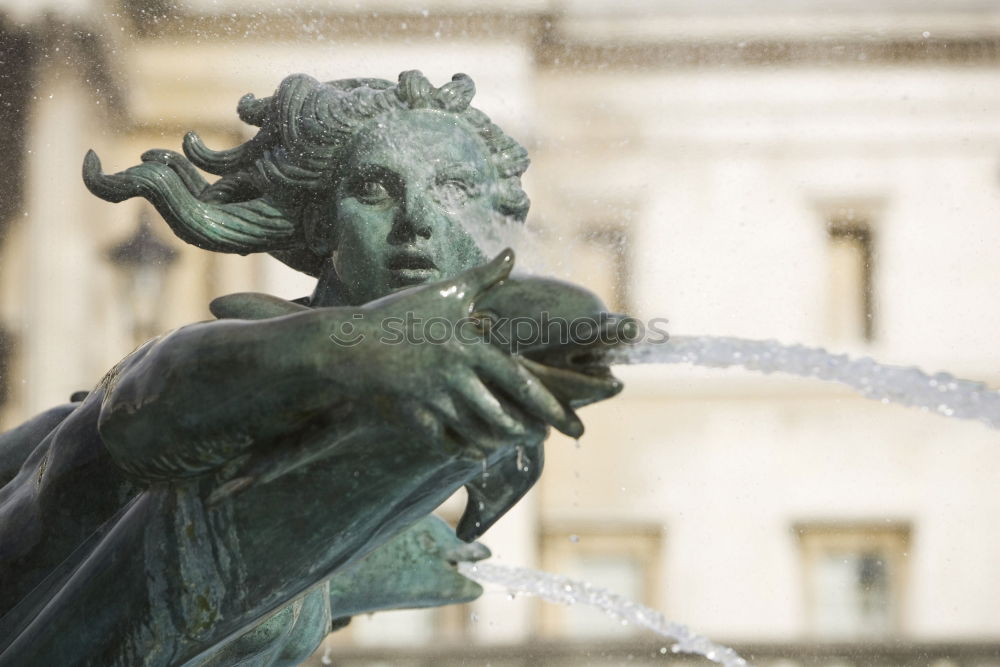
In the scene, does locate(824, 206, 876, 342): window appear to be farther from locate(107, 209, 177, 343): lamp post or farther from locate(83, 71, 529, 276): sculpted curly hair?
locate(83, 71, 529, 276): sculpted curly hair

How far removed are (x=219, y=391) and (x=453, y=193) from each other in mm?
502

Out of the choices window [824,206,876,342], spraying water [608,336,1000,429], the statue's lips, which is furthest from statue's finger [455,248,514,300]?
window [824,206,876,342]

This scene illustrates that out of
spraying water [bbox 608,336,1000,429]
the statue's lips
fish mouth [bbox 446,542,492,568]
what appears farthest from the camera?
fish mouth [bbox 446,542,492,568]

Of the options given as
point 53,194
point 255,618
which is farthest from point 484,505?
point 53,194

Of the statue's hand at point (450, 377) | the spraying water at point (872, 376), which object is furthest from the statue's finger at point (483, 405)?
the spraying water at point (872, 376)

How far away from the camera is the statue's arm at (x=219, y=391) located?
51.2 inches

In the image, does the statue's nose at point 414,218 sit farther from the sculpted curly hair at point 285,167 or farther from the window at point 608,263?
the window at point 608,263

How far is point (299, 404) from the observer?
1.32 metres

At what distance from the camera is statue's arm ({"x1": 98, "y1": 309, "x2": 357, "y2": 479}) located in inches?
51.2

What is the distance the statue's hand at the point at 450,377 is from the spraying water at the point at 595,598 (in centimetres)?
77

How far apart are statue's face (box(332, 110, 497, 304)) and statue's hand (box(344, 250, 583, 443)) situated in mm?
419

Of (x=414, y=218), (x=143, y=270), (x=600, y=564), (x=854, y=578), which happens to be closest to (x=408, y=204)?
(x=414, y=218)

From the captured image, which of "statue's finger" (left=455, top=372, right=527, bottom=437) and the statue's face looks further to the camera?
the statue's face

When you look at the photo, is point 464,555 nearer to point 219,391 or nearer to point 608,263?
point 219,391
